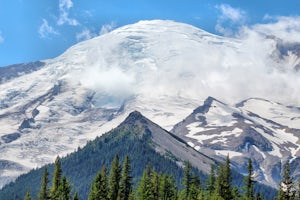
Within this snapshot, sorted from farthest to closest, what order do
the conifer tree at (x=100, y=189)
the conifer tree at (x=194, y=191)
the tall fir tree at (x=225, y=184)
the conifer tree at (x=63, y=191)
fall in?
the conifer tree at (x=194, y=191) < the tall fir tree at (x=225, y=184) < the conifer tree at (x=63, y=191) < the conifer tree at (x=100, y=189)

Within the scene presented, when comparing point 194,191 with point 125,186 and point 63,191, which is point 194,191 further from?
point 63,191

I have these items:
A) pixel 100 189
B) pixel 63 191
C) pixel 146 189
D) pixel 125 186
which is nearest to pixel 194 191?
pixel 146 189

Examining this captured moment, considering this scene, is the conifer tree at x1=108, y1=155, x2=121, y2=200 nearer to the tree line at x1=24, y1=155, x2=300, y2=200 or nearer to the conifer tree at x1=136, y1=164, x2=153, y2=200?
the tree line at x1=24, y1=155, x2=300, y2=200

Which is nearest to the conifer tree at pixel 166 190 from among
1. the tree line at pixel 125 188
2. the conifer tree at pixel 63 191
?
the tree line at pixel 125 188

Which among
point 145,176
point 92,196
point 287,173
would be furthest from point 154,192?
point 287,173

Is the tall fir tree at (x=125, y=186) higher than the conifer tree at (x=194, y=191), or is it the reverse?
the tall fir tree at (x=125, y=186)

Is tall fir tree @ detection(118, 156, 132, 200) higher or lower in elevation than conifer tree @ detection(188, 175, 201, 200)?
higher

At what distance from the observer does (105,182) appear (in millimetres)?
131625

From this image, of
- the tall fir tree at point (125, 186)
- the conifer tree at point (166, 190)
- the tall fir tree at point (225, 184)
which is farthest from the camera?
the conifer tree at point (166, 190)

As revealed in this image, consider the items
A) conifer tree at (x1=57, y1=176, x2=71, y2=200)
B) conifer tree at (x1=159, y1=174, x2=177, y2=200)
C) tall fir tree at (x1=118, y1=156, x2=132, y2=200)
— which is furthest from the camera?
conifer tree at (x1=159, y1=174, x2=177, y2=200)

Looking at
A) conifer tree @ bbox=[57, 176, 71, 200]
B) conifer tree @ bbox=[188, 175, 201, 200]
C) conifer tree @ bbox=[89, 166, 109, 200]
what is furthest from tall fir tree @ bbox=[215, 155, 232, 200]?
conifer tree @ bbox=[57, 176, 71, 200]

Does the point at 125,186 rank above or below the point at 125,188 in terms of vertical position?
above

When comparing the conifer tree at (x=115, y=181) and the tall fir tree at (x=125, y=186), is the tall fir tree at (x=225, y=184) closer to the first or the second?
the tall fir tree at (x=125, y=186)

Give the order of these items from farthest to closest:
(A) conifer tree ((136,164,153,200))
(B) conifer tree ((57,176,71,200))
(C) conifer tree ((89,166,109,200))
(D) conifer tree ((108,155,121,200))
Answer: (A) conifer tree ((136,164,153,200)), (D) conifer tree ((108,155,121,200)), (B) conifer tree ((57,176,71,200)), (C) conifer tree ((89,166,109,200))
